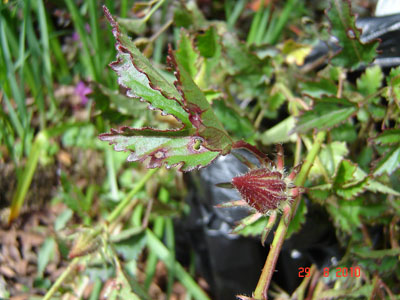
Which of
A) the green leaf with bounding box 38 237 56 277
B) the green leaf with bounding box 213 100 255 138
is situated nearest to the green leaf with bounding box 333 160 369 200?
the green leaf with bounding box 213 100 255 138

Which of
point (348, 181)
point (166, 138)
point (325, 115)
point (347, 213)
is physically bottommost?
point (347, 213)

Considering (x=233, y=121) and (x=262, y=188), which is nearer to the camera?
(x=262, y=188)

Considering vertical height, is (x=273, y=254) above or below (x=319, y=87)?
below

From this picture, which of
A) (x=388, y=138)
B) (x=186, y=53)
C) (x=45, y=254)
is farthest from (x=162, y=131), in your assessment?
(x=45, y=254)

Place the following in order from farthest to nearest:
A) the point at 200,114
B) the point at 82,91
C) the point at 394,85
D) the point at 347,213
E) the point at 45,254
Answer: the point at 82,91 → the point at 45,254 → the point at 347,213 → the point at 394,85 → the point at 200,114

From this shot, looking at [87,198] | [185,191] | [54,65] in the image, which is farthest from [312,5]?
[87,198]

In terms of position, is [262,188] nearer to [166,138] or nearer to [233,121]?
[166,138]

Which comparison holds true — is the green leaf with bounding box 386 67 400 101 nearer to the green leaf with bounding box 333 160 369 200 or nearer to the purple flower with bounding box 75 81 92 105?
the green leaf with bounding box 333 160 369 200
